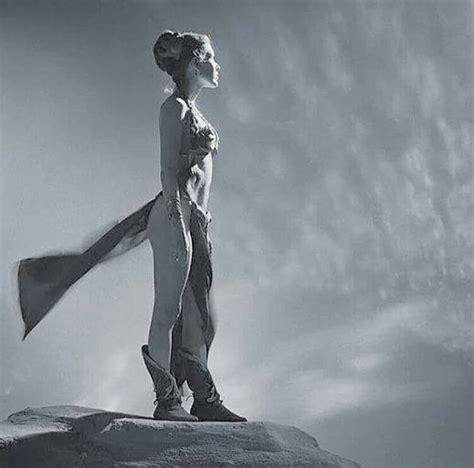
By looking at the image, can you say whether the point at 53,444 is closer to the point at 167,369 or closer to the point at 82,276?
the point at 167,369

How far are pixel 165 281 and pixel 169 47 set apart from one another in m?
1.06

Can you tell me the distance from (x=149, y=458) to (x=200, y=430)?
9.5 inches

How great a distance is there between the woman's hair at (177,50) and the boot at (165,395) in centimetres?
127

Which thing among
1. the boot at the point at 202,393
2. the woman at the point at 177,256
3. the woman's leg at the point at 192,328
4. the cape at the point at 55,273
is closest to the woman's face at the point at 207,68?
the woman at the point at 177,256

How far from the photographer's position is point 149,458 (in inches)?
143

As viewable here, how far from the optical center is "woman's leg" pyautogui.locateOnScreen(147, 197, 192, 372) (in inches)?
157

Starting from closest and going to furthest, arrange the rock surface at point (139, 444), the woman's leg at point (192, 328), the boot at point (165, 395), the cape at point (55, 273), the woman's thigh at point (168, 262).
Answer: the rock surface at point (139, 444)
the boot at point (165, 395)
the woman's thigh at point (168, 262)
the woman's leg at point (192, 328)
the cape at point (55, 273)

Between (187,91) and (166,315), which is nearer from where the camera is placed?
(166,315)

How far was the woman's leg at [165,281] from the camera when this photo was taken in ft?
13.1

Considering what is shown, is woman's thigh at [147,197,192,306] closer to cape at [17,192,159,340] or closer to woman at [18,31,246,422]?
woman at [18,31,246,422]

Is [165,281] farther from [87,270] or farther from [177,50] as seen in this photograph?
[177,50]

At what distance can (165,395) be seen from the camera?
393 centimetres

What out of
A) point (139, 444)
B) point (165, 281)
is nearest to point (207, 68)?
point (165, 281)

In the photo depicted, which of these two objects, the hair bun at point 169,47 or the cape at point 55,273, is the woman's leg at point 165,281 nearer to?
the cape at point 55,273
